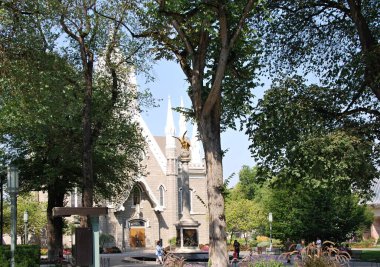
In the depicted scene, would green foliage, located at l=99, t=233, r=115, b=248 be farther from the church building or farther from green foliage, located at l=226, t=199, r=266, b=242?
green foliage, located at l=226, t=199, r=266, b=242

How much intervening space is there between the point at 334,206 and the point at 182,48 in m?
26.1

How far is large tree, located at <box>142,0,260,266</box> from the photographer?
16469 millimetres

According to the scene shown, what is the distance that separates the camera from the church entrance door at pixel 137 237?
6431cm

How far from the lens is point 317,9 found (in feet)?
78.2

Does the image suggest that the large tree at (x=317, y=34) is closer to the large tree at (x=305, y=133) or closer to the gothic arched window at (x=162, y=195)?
the large tree at (x=305, y=133)

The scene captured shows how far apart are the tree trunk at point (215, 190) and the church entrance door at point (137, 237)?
4879cm

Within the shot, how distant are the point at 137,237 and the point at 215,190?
162 ft

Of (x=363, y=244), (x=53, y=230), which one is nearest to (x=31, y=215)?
(x=53, y=230)

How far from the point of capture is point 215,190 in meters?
16.5

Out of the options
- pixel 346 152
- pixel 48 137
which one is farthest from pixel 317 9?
pixel 48 137

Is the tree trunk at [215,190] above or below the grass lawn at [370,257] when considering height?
above

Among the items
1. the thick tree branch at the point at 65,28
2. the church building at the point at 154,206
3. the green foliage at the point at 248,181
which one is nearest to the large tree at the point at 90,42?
the thick tree branch at the point at 65,28

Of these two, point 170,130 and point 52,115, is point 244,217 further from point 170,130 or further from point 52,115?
point 52,115

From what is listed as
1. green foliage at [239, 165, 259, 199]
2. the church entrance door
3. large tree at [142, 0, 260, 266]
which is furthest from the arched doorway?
large tree at [142, 0, 260, 266]
